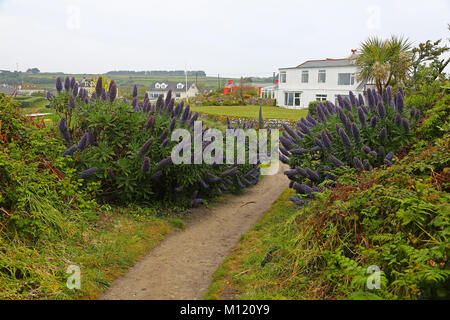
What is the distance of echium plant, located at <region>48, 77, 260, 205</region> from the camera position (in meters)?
7.83

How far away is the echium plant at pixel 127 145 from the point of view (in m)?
7.83

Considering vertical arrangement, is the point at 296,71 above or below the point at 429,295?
above

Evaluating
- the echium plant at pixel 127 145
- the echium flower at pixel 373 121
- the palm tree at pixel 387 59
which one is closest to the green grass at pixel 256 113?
the palm tree at pixel 387 59

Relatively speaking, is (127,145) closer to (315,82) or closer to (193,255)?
(193,255)

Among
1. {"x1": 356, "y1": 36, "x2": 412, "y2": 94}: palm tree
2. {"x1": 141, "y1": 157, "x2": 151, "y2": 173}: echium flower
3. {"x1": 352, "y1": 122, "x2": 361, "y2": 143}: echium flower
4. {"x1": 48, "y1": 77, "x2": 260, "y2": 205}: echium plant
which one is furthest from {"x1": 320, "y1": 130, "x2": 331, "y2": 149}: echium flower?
{"x1": 356, "y1": 36, "x2": 412, "y2": 94}: palm tree

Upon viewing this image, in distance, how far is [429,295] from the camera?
3379 millimetres

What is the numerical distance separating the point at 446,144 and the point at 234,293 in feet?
12.5

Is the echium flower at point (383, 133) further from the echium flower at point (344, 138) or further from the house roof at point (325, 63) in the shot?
the house roof at point (325, 63)

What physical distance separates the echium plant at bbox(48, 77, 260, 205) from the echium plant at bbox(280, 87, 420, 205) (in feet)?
8.12

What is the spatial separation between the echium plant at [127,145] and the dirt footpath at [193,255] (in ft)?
3.10

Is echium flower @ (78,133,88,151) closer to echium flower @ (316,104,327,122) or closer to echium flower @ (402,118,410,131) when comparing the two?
echium flower @ (316,104,327,122)

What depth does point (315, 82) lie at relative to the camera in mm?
42500

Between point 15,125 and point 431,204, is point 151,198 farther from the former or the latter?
point 431,204

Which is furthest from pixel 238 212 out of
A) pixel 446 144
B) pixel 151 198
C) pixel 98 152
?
pixel 446 144
